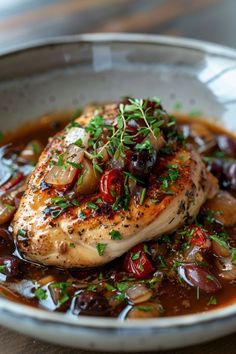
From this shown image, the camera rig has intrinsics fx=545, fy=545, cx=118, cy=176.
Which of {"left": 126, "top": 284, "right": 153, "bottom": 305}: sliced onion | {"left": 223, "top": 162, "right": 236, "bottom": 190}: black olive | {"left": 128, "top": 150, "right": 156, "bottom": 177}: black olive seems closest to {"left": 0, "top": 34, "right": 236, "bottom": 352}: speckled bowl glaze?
{"left": 223, "top": 162, "right": 236, "bottom": 190}: black olive

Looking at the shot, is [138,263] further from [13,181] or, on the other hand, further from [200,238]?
[13,181]

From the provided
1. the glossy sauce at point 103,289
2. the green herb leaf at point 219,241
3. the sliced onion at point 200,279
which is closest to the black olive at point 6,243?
the glossy sauce at point 103,289

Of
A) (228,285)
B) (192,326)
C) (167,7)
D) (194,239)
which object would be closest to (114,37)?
(167,7)

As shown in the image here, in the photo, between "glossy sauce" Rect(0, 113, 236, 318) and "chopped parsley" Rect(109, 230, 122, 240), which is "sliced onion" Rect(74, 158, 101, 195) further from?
"glossy sauce" Rect(0, 113, 236, 318)

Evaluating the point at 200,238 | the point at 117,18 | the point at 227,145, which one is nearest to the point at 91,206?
the point at 200,238

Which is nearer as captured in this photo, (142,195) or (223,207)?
(142,195)
